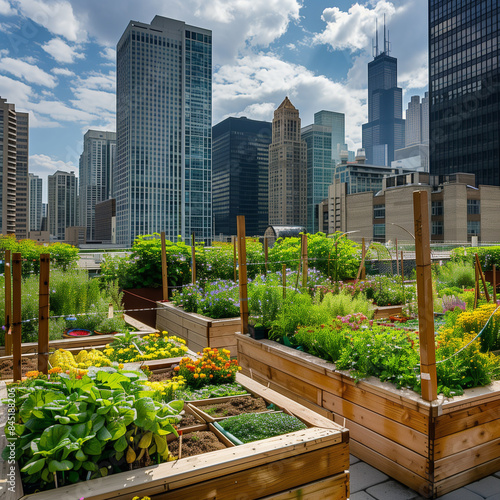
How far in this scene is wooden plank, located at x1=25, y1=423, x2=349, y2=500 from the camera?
5.78 feet

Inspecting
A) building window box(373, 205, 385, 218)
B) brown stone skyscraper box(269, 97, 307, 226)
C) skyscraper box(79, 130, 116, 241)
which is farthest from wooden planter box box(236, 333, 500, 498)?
skyscraper box(79, 130, 116, 241)

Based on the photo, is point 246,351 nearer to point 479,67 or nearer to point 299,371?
point 299,371

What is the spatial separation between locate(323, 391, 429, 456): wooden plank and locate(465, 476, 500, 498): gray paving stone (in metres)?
0.49

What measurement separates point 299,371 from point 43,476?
95.5 inches

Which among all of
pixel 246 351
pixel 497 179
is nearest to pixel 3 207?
pixel 246 351

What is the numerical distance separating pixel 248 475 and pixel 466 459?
5.47 feet

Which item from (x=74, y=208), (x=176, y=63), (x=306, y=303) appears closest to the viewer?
(x=306, y=303)

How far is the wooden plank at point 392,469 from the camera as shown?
8.44ft

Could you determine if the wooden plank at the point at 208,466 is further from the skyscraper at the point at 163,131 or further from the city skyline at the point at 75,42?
the skyscraper at the point at 163,131

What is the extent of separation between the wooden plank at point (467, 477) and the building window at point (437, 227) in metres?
56.5

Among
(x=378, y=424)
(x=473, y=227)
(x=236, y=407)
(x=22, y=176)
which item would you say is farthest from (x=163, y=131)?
(x=378, y=424)

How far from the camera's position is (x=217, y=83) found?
136m

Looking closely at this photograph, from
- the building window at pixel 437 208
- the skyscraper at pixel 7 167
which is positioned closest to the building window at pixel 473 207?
the building window at pixel 437 208

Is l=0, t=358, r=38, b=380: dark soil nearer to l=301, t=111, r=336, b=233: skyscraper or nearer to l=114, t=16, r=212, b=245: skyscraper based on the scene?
l=114, t=16, r=212, b=245: skyscraper
